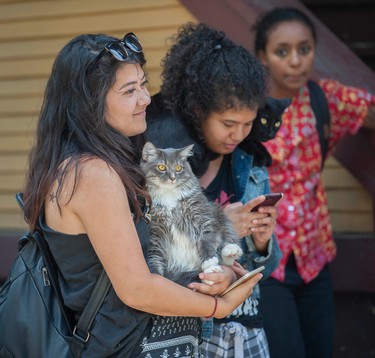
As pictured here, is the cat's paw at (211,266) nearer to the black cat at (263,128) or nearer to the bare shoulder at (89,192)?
the bare shoulder at (89,192)

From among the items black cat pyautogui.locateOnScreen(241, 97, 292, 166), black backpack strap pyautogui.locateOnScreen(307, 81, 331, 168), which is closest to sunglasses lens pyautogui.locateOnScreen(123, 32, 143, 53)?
black cat pyautogui.locateOnScreen(241, 97, 292, 166)

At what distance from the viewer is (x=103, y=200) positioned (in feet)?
9.29

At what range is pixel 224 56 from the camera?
3.79m

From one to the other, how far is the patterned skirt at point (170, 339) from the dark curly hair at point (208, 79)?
1.00 m

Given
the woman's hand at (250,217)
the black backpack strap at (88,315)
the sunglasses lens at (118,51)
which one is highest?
the sunglasses lens at (118,51)

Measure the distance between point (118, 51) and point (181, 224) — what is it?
75cm

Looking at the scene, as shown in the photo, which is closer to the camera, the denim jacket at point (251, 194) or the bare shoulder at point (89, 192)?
the bare shoulder at point (89, 192)

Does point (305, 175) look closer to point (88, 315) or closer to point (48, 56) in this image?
point (88, 315)

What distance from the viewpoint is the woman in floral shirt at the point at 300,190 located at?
15.2 ft

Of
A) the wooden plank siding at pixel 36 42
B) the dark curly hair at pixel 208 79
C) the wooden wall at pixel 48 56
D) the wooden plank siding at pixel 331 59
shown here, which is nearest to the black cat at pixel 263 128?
the dark curly hair at pixel 208 79

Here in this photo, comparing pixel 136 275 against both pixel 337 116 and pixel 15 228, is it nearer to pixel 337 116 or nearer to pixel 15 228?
pixel 337 116

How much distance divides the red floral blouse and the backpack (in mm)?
1887

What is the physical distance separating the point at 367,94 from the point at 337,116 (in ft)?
Answer: 0.77

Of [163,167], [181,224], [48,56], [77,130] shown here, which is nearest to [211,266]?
[181,224]
